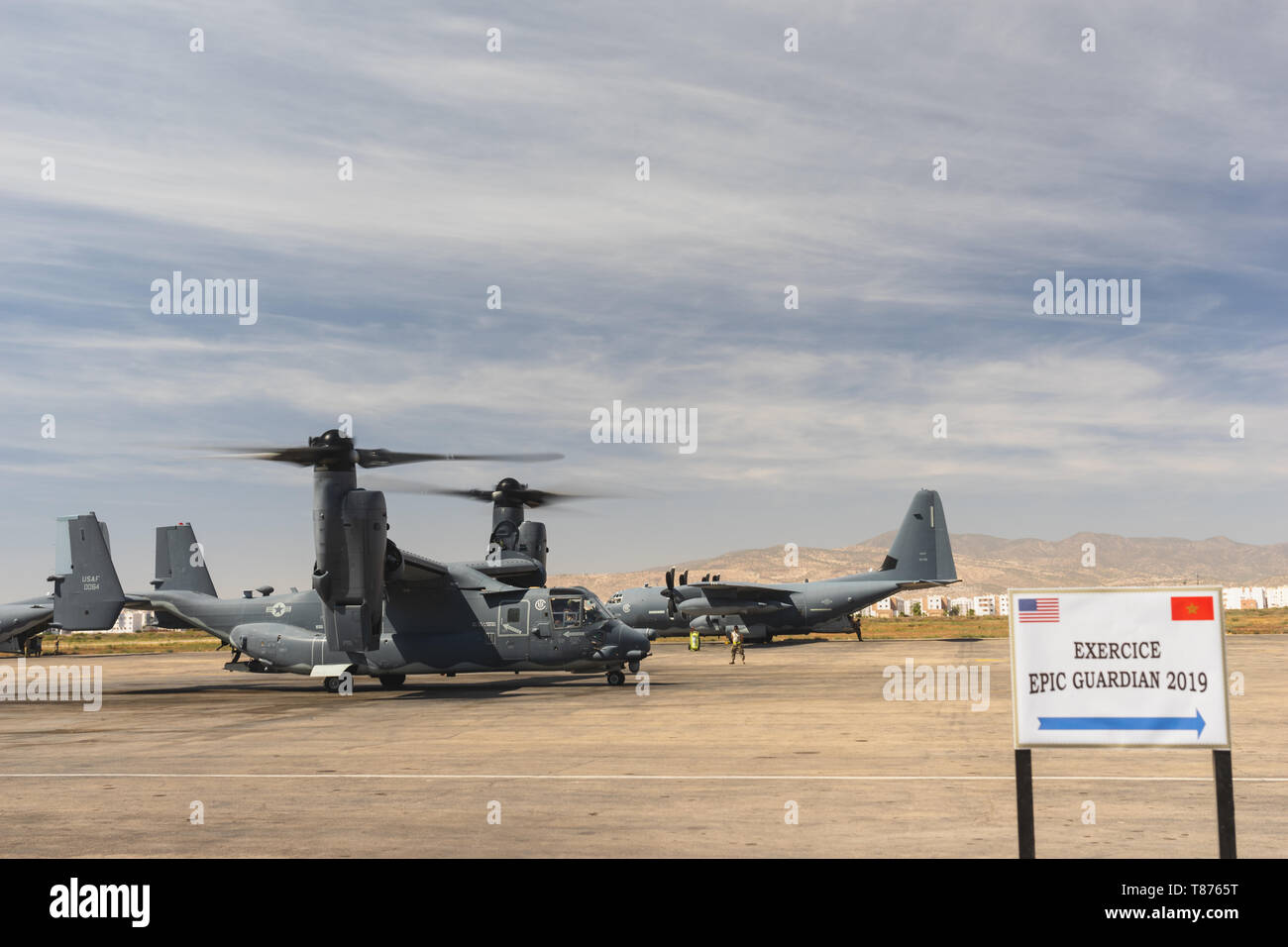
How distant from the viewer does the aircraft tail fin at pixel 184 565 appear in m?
42.5

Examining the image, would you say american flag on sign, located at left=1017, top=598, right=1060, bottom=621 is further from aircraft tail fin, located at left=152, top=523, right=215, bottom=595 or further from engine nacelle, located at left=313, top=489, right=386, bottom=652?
aircraft tail fin, located at left=152, top=523, right=215, bottom=595

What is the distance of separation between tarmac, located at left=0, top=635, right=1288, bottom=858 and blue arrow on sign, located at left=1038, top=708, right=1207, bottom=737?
2206mm

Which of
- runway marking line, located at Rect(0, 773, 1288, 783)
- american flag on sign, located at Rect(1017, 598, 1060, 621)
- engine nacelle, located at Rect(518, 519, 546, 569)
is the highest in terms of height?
engine nacelle, located at Rect(518, 519, 546, 569)

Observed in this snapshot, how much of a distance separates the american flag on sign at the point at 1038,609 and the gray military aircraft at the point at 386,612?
20568 millimetres

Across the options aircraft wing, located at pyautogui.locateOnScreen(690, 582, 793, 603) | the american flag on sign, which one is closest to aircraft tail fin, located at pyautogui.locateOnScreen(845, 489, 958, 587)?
aircraft wing, located at pyautogui.locateOnScreen(690, 582, 793, 603)

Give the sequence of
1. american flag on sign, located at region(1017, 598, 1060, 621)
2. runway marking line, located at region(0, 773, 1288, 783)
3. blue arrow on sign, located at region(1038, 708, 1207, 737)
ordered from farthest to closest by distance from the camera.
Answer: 1. runway marking line, located at region(0, 773, 1288, 783)
2. american flag on sign, located at region(1017, 598, 1060, 621)
3. blue arrow on sign, located at region(1038, 708, 1207, 737)

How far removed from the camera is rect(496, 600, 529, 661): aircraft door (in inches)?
1216

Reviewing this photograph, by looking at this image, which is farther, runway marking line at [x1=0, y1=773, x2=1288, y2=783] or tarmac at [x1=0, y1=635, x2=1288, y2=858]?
runway marking line at [x1=0, y1=773, x2=1288, y2=783]

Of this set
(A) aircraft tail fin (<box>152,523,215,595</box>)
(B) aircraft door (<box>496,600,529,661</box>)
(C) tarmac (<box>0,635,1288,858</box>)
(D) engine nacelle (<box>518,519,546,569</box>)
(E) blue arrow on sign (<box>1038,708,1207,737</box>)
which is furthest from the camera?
(A) aircraft tail fin (<box>152,523,215,595</box>)

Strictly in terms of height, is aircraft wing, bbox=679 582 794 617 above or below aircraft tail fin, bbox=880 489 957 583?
below

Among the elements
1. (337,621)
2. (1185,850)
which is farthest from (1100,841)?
(337,621)

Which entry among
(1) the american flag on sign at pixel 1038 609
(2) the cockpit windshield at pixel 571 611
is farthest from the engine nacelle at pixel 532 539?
(1) the american flag on sign at pixel 1038 609

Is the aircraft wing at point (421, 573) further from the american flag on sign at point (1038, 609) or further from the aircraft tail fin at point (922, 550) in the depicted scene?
the aircraft tail fin at point (922, 550)

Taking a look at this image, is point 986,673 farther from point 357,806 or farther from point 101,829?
point 101,829
